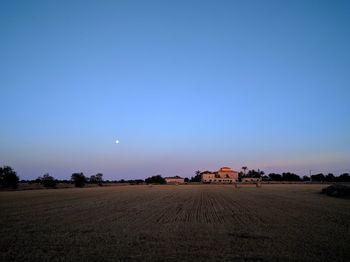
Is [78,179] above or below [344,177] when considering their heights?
below

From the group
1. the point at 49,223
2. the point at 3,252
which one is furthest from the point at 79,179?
the point at 3,252

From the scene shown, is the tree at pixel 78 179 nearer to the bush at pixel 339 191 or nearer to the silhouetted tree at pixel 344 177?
the bush at pixel 339 191

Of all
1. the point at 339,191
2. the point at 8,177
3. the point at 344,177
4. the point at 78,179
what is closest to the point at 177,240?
the point at 339,191

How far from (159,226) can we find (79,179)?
12236 cm

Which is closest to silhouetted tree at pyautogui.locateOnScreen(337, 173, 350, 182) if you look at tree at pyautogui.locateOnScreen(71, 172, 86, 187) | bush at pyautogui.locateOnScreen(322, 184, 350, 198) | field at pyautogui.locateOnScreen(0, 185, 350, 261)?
tree at pyautogui.locateOnScreen(71, 172, 86, 187)

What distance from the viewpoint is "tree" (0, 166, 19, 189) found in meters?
96.9

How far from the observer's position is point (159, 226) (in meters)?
18.1

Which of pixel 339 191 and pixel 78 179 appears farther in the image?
pixel 78 179

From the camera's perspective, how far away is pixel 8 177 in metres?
96.9

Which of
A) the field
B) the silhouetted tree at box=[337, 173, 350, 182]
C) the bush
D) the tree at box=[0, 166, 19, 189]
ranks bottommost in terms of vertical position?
the field

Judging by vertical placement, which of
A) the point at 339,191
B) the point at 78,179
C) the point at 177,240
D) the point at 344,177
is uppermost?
the point at 344,177

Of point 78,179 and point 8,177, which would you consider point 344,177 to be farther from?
point 8,177

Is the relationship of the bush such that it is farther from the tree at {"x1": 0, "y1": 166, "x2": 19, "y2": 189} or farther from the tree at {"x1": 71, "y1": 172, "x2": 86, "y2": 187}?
the tree at {"x1": 71, "y1": 172, "x2": 86, "y2": 187}

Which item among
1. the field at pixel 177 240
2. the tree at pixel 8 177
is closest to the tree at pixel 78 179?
the tree at pixel 8 177
